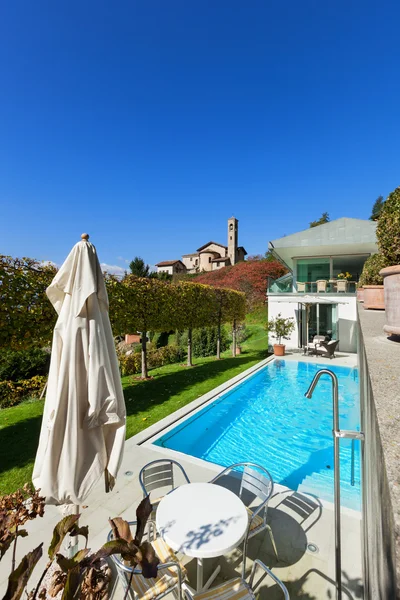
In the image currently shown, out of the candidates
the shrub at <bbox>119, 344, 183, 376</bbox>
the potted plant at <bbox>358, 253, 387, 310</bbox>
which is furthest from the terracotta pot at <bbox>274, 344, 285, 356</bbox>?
the potted plant at <bbox>358, 253, 387, 310</bbox>

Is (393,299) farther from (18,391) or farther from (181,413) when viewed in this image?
(18,391)

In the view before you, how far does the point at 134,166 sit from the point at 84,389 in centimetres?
2332

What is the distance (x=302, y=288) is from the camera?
62.6 feet

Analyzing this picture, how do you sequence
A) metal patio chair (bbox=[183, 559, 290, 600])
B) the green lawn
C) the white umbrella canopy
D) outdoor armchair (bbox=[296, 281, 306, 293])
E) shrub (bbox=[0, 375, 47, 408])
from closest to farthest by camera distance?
metal patio chair (bbox=[183, 559, 290, 600])
the white umbrella canopy
the green lawn
shrub (bbox=[0, 375, 47, 408])
outdoor armchair (bbox=[296, 281, 306, 293])

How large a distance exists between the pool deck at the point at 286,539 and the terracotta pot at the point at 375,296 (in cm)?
331

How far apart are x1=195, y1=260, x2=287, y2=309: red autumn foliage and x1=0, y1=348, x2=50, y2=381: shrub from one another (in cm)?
2252

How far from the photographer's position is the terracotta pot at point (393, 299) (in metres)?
1.94

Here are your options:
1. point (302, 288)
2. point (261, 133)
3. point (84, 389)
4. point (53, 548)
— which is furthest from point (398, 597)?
point (261, 133)

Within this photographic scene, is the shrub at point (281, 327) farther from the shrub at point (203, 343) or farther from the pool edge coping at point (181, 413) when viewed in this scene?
the pool edge coping at point (181, 413)

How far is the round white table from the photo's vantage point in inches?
97.3

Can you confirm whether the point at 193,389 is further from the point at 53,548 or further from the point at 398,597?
the point at 398,597

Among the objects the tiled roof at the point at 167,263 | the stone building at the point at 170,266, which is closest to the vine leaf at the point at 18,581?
the stone building at the point at 170,266

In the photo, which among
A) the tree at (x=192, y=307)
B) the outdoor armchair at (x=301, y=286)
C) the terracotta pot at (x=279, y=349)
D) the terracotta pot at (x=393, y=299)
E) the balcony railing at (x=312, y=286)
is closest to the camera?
the terracotta pot at (x=393, y=299)

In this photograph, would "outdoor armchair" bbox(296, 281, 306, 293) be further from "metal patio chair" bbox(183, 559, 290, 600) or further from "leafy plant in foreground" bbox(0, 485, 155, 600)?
"leafy plant in foreground" bbox(0, 485, 155, 600)
